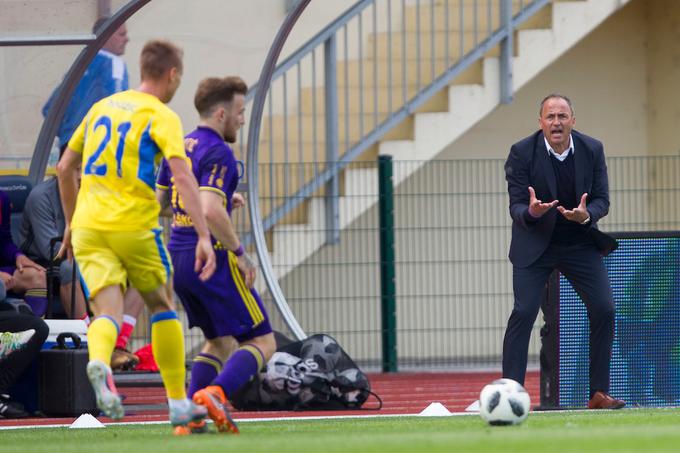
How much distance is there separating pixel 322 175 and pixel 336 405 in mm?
4697

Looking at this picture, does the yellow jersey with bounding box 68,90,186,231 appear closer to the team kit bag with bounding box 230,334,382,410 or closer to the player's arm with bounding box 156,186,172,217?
the player's arm with bounding box 156,186,172,217

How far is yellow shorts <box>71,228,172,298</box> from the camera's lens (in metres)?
7.53

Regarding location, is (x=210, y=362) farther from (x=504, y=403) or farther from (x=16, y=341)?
(x=16, y=341)

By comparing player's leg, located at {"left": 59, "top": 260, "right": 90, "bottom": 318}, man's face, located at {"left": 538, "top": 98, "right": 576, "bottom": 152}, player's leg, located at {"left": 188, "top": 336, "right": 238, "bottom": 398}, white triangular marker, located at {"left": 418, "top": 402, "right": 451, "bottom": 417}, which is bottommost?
white triangular marker, located at {"left": 418, "top": 402, "right": 451, "bottom": 417}

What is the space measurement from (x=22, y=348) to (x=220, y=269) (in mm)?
2490

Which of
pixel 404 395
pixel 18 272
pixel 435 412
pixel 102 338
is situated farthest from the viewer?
pixel 404 395

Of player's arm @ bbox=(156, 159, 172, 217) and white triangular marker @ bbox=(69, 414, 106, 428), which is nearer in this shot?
player's arm @ bbox=(156, 159, 172, 217)

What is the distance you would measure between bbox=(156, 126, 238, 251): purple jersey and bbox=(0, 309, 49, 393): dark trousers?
7.21ft

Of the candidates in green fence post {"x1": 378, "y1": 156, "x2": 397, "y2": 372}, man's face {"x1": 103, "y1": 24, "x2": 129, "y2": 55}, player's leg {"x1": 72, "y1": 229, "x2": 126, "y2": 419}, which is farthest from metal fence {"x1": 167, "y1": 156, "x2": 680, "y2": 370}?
player's leg {"x1": 72, "y1": 229, "x2": 126, "y2": 419}

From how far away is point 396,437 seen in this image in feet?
23.7

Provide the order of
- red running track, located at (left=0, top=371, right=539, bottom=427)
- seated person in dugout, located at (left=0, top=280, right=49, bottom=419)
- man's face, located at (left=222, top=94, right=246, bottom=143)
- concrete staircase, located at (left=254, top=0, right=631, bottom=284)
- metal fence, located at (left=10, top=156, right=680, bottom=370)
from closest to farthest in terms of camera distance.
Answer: man's face, located at (left=222, top=94, right=246, bottom=143) → seated person in dugout, located at (left=0, top=280, right=49, bottom=419) → red running track, located at (left=0, top=371, right=539, bottom=427) → metal fence, located at (left=10, top=156, right=680, bottom=370) → concrete staircase, located at (left=254, top=0, right=631, bottom=284)

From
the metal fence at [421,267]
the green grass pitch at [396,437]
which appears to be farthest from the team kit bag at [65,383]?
the metal fence at [421,267]

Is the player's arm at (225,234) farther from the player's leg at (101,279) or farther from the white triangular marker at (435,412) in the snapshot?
the white triangular marker at (435,412)

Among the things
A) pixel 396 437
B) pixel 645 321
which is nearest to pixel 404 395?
pixel 645 321
